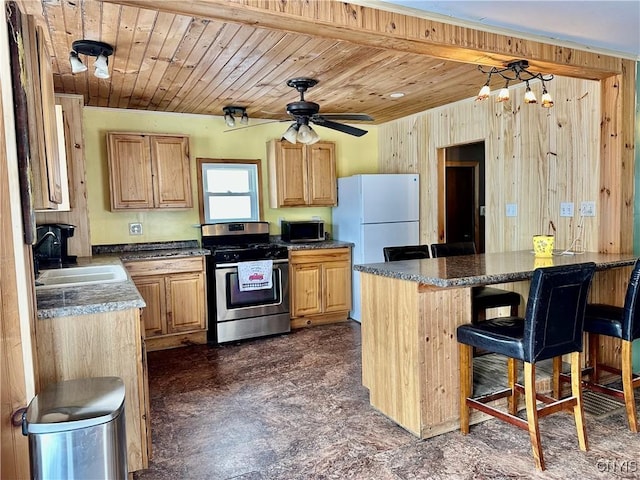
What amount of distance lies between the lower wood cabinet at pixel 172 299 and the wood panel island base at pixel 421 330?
2.02 metres

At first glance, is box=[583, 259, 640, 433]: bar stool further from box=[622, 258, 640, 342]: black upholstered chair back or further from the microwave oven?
the microwave oven

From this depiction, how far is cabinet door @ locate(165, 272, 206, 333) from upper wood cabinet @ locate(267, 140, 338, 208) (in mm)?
1243

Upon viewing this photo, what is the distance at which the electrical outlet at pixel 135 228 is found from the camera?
14.7ft

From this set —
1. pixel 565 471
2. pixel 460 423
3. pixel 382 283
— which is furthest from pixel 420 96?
pixel 565 471

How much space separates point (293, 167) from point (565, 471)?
3636mm

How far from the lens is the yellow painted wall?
4309 mm

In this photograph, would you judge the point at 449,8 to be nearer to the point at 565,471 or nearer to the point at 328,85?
the point at 328,85

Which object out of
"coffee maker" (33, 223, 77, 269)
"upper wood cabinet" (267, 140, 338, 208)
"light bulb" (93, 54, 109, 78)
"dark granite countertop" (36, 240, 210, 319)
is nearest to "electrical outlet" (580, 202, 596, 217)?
"upper wood cabinet" (267, 140, 338, 208)

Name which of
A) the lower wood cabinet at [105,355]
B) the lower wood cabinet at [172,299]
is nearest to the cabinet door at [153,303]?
the lower wood cabinet at [172,299]

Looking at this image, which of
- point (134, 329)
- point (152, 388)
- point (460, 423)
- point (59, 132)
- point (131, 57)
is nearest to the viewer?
point (134, 329)

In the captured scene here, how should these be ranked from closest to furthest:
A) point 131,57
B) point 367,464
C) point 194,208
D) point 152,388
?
point 367,464
point 131,57
point 152,388
point 194,208

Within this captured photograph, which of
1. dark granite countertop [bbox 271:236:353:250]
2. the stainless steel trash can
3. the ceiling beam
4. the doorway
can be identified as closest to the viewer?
the stainless steel trash can

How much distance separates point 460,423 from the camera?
252cm

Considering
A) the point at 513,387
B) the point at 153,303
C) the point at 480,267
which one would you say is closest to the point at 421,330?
the point at 480,267
